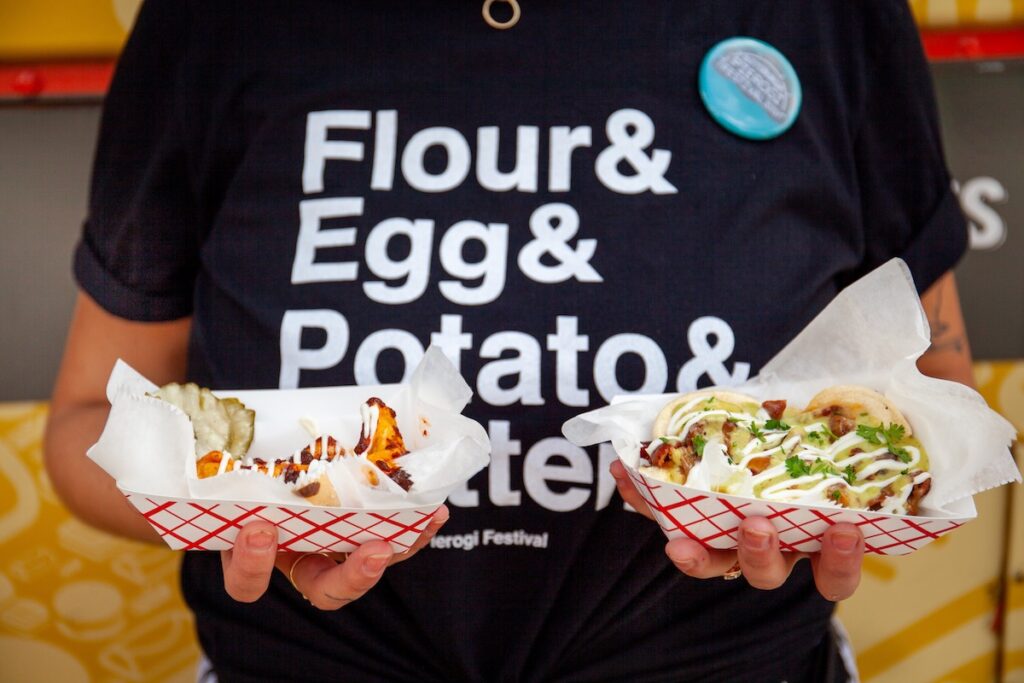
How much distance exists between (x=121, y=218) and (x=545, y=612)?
3.58 ft

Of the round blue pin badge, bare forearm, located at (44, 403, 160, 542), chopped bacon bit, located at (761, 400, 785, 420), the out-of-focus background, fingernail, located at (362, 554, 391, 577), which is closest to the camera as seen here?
fingernail, located at (362, 554, 391, 577)

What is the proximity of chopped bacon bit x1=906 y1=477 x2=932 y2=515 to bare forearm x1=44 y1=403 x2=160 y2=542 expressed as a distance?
1.32m

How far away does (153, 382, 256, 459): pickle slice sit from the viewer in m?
1.36

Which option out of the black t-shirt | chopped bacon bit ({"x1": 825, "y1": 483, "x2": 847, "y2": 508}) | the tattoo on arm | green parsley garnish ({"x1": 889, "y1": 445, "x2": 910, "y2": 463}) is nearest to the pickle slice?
the black t-shirt

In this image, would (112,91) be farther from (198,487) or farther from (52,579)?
(52,579)

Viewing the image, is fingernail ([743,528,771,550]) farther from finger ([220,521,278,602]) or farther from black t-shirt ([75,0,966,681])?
finger ([220,521,278,602])

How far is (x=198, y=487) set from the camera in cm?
122

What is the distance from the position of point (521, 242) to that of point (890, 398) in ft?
2.11

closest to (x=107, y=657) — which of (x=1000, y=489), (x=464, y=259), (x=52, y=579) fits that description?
(x=52, y=579)

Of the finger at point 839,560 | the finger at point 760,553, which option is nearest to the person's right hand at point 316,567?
the finger at point 760,553

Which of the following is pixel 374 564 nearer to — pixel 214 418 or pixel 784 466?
pixel 214 418

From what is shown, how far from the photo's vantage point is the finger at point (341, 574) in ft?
3.95

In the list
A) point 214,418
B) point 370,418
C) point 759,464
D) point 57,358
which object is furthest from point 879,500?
point 57,358

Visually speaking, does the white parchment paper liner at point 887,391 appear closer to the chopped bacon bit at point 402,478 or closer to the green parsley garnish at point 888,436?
the green parsley garnish at point 888,436
